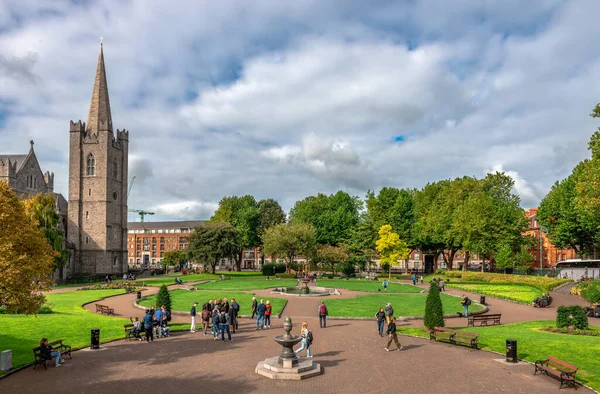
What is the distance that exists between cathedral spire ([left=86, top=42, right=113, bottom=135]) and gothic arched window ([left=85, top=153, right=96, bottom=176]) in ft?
14.2

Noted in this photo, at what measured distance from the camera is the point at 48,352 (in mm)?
15281

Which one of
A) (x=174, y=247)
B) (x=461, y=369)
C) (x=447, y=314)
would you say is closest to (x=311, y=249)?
(x=447, y=314)

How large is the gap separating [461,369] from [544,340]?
647 centimetres

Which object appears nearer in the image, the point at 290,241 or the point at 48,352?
the point at 48,352

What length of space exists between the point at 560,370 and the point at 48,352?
1766 centimetres

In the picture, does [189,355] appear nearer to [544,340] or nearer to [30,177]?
Result: [544,340]

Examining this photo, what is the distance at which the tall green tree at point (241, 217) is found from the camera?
295ft

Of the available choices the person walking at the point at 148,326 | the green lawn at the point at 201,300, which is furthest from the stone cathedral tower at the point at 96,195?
the person walking at the point at 148,326

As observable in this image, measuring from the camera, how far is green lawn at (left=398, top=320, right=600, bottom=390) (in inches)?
610

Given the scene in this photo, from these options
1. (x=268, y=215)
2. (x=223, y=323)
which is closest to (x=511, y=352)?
(x=223, y=323)

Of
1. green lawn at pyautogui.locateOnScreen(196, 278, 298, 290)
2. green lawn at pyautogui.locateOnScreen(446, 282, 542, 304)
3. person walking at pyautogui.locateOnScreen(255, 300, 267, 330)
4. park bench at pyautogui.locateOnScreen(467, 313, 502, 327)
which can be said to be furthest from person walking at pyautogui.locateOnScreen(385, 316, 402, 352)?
green lawn at pyautogui.locateOnScreen(196, 278, 298, 290)

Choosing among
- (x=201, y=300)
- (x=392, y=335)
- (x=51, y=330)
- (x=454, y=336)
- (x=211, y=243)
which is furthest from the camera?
(x=211, y=243)

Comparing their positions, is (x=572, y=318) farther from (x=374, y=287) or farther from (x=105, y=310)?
(x=105, y=310)

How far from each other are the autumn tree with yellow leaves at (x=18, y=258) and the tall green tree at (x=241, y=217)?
7293cm
